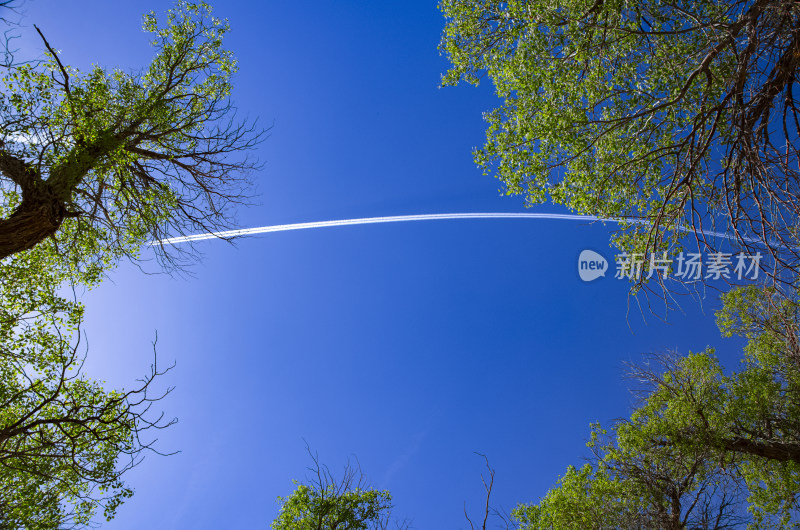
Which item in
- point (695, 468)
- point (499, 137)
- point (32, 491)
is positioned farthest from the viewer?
point (695, 468)

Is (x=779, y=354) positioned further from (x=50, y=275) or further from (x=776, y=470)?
(x=50, y=275)

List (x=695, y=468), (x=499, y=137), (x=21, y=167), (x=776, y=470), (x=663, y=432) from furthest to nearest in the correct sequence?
1. (x=776, y=470)
2. (x=663, y=432)
3. (x=695, y=468)
4. (x=499, y=137)
5. (x=21, y=167)

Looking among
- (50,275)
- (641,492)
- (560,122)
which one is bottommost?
(50,275)

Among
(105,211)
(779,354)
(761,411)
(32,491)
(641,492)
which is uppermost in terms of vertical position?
(779,354)

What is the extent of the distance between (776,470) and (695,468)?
460cm

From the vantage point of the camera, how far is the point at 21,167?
7137 mm

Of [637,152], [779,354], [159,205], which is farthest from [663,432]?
[159,205]

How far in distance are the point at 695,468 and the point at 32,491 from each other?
14358mm

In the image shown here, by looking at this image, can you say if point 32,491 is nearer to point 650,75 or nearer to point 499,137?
point 499,137

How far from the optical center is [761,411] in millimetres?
13211

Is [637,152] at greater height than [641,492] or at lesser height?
greater

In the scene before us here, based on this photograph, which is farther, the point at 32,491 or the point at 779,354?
the point at 779,354

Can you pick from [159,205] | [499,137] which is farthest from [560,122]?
[159,205]

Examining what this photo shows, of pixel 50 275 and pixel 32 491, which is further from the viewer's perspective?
pixel 50 275
